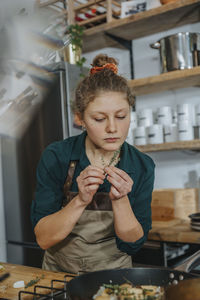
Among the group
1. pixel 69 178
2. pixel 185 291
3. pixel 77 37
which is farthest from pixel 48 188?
pixel 77 37

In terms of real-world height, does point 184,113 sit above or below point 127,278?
above

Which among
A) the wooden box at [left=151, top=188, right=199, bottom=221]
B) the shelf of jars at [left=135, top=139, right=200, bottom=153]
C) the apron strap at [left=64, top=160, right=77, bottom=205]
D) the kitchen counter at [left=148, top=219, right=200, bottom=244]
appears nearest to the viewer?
the apron strap at [left=64, top=160, right=77, bottom=205]

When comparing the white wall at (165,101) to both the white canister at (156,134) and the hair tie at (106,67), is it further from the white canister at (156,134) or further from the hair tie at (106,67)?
the hair tie at (106,67)

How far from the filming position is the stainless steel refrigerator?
8.39 feet

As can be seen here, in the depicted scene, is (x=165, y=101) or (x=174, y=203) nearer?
(x=174, y=203)

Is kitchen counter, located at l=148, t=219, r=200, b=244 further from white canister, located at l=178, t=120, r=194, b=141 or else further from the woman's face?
the woman's face

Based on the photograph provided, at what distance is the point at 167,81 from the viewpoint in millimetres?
2377

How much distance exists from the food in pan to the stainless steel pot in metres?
1.77

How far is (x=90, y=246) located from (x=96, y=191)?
0.22m

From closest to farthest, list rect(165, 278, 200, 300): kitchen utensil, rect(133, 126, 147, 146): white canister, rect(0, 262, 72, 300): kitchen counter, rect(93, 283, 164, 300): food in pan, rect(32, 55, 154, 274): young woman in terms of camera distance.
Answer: rect(165, 278, 200, 300): kitchen utensil, rect(93, 283, 164, 300): food in pan, rect(0, 262, 72, 300): kitchen counter, rect(32, 55, 154, 274): young woman, rect(133, 126, 147, 146): white canister

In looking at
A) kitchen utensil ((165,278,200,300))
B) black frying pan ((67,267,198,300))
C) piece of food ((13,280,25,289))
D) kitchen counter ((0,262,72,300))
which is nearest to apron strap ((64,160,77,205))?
kitchen counter ((0,262,72,300))

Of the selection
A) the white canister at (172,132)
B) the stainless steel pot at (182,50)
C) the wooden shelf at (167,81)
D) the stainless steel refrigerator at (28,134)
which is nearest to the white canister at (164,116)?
the white canister at (172,132)

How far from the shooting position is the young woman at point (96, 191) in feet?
3.81

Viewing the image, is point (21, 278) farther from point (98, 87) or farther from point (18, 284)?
point (98, 87)
